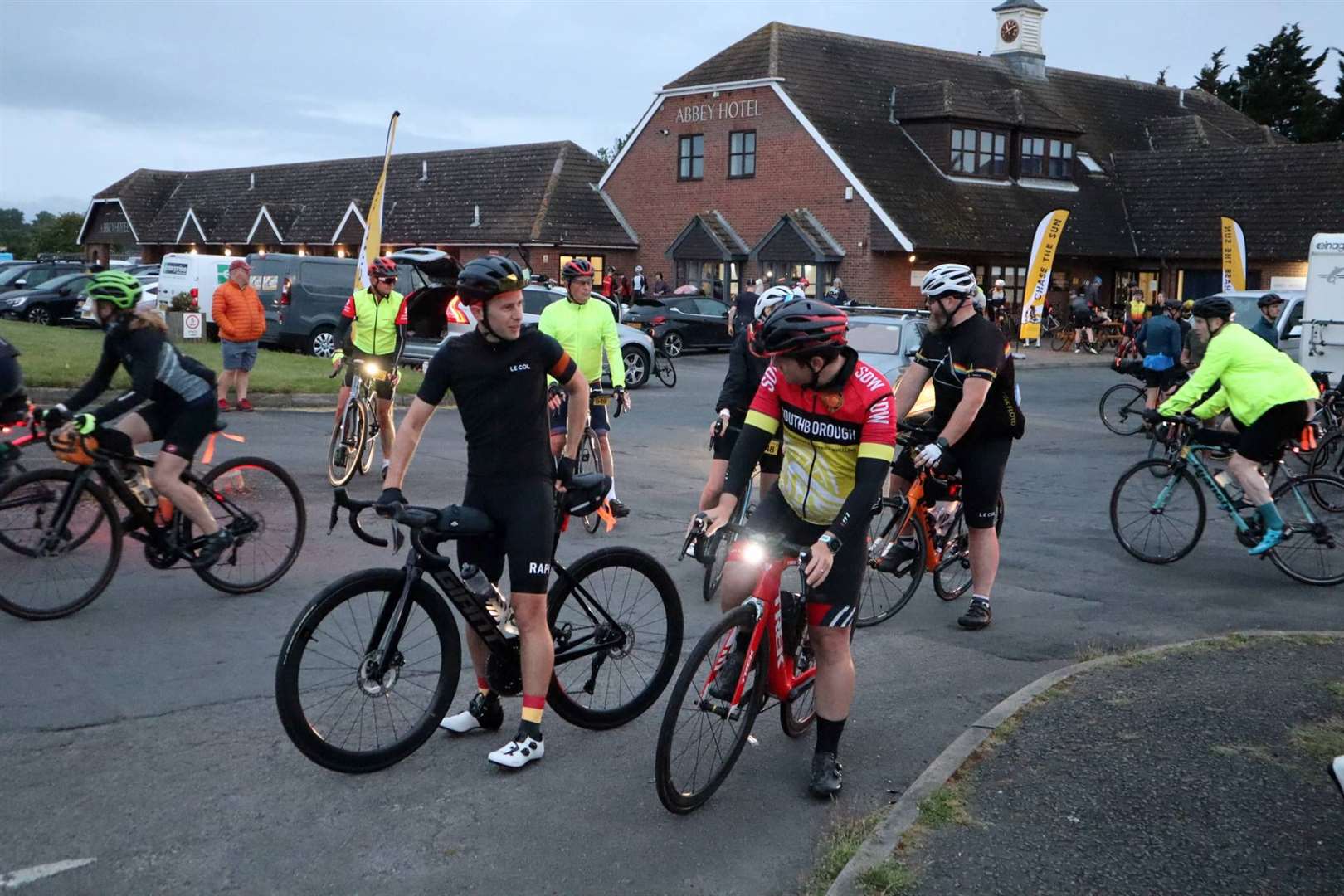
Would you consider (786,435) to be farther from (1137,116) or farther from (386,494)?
(1137,116)

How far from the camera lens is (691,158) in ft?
139

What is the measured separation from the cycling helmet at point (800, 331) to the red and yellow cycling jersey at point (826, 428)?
7.5 inches

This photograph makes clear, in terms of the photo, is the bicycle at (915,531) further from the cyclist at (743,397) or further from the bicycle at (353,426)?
the bicycle at (353,426)

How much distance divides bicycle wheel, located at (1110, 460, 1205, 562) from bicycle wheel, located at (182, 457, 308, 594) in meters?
5.73

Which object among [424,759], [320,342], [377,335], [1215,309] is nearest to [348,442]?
[377,335]

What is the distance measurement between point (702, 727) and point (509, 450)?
1280 millimetres

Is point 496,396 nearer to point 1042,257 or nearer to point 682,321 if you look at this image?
point 682,321

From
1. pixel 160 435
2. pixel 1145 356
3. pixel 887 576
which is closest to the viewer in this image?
pixel 160 435

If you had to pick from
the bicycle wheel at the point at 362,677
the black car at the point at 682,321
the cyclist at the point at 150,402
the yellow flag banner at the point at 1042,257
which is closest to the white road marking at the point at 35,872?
the bicycle wheel at the point at 362,677

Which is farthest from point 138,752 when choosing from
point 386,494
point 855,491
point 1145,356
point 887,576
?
point 1145,356

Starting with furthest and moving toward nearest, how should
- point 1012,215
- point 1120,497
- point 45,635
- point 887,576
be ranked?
point 1012,215, point 1120,497, point 887,576, point 45,635

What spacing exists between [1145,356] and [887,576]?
1084 centimetres

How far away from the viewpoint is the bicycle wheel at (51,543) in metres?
6.82

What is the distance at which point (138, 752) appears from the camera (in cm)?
519
